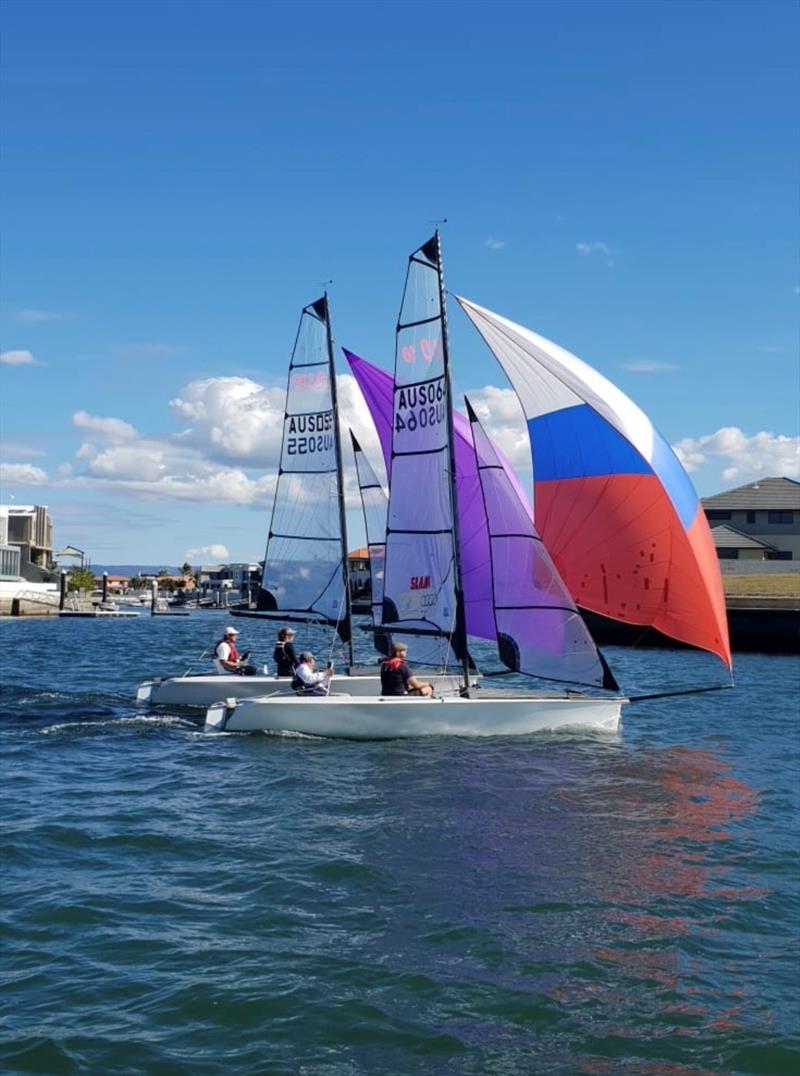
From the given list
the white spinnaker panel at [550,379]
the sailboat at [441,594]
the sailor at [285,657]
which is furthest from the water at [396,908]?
the white spinnaker panel at [550,379]

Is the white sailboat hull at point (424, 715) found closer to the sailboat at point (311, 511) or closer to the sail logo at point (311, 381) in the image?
the sailboat at point (311, 511)

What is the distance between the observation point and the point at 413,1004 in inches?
331

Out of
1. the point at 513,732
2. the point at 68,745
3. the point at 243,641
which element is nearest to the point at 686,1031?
the point at 513,732

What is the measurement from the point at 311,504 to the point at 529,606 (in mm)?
6746

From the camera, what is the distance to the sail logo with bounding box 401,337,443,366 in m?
21.3

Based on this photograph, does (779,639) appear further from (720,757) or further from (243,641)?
(720,757)

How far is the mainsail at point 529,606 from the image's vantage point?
66.2ft

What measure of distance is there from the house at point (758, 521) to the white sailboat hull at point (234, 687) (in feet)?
169

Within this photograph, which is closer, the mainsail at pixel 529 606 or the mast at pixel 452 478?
the mainsail at pixel 529 606

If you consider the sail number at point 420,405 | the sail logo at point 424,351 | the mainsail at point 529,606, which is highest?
the sail logo at point 424,351

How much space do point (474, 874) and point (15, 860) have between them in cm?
498

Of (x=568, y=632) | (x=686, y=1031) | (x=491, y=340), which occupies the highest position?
(x=491, y=340)

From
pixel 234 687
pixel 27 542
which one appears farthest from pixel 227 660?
pixel 27 542

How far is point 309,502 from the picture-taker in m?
25.1
